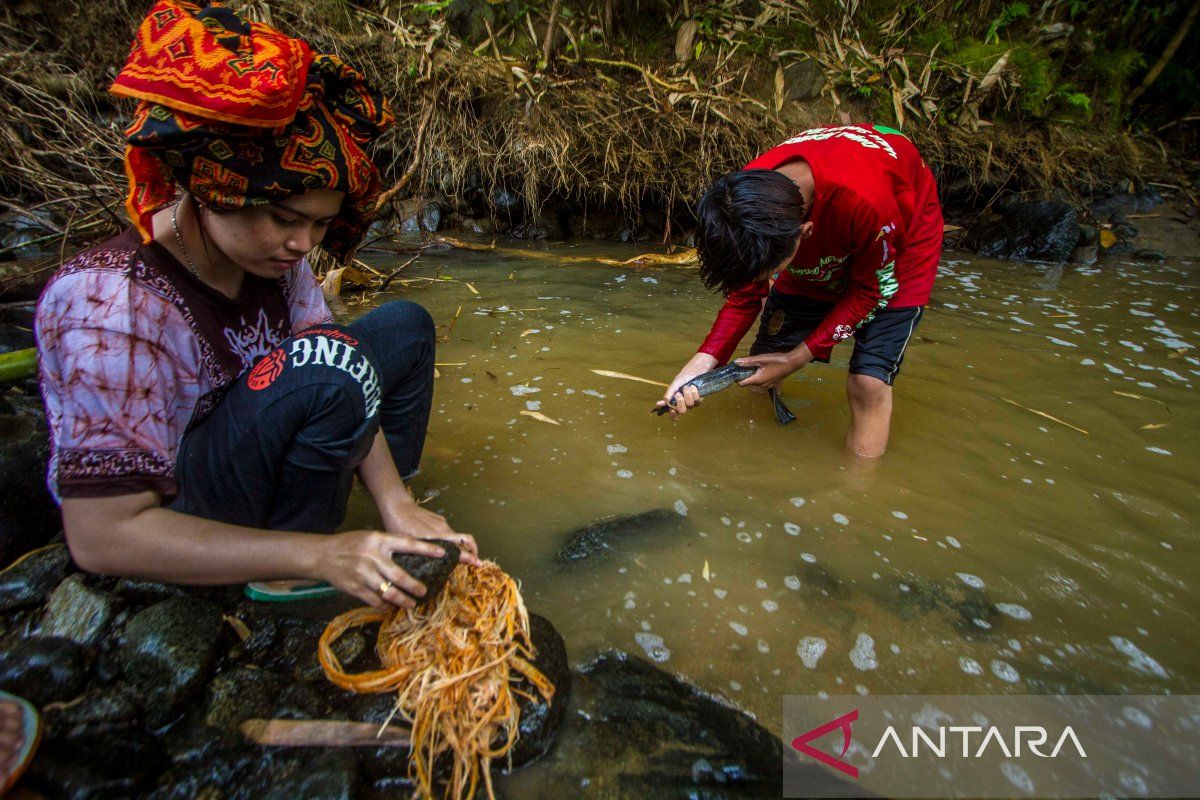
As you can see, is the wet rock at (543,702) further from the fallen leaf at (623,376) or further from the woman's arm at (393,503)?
the fallen leaf at (623,376)

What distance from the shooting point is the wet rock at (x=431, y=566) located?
131 centimetres

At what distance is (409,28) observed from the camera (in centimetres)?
634

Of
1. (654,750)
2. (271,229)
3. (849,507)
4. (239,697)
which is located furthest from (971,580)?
(271,229)

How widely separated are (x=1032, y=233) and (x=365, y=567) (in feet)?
25.5

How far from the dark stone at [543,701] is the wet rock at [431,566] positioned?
0.92 ft

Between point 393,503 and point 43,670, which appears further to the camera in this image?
point 393,503

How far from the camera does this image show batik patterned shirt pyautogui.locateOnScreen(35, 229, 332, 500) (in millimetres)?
1183

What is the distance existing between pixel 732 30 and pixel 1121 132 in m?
5.27

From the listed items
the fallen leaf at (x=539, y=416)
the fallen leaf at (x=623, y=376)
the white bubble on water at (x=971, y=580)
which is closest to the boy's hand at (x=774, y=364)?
the fallen leaf at (x=623, y=376)

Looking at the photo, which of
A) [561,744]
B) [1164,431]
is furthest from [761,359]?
[1164,431]

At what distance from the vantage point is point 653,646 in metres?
1.70

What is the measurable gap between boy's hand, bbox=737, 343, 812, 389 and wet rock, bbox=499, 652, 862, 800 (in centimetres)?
140

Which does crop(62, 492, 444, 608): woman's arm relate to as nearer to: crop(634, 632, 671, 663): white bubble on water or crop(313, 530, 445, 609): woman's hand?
crop(313, 530, 445, 609): woman's hand

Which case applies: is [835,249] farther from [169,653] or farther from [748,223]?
[169,653]
